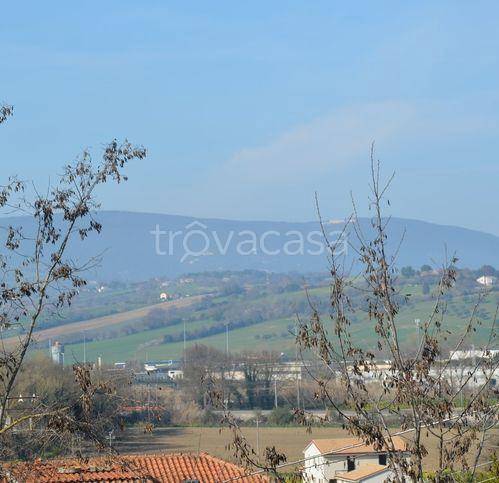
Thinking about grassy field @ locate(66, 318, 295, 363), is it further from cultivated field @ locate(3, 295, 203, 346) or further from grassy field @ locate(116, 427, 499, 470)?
grassy field @ locate(116, 427, 499, 470)

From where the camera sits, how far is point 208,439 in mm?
50375

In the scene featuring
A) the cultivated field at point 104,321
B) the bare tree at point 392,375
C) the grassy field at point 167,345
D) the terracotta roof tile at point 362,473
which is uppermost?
the cultivated field at point 104,321

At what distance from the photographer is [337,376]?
950 centimetres

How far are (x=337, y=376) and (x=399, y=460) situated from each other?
108cm

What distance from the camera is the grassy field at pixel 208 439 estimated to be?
42438mm

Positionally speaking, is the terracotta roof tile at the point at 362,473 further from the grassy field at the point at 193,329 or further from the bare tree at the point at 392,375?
the grassy field at the point at 193,329

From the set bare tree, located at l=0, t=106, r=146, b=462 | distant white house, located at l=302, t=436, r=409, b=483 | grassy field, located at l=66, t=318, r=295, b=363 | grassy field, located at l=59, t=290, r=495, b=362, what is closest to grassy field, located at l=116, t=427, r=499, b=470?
distant white house, located at l=302, t=436, r=409, b=483

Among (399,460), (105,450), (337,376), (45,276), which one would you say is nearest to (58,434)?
(105,450)

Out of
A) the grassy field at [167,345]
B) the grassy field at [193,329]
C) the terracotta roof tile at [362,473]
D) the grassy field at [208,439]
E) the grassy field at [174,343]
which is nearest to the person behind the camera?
the terracotta roof tile at [362,473]

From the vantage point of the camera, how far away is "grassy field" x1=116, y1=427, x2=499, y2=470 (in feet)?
139

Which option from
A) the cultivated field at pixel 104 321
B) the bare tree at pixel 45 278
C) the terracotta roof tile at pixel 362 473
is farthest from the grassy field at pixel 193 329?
the bare tree at pixel 45 278

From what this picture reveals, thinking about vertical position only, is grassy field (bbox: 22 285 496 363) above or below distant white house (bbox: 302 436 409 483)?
above

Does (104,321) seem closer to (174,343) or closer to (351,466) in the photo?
(174,343)

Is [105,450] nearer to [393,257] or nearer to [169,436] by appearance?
[393,257]
